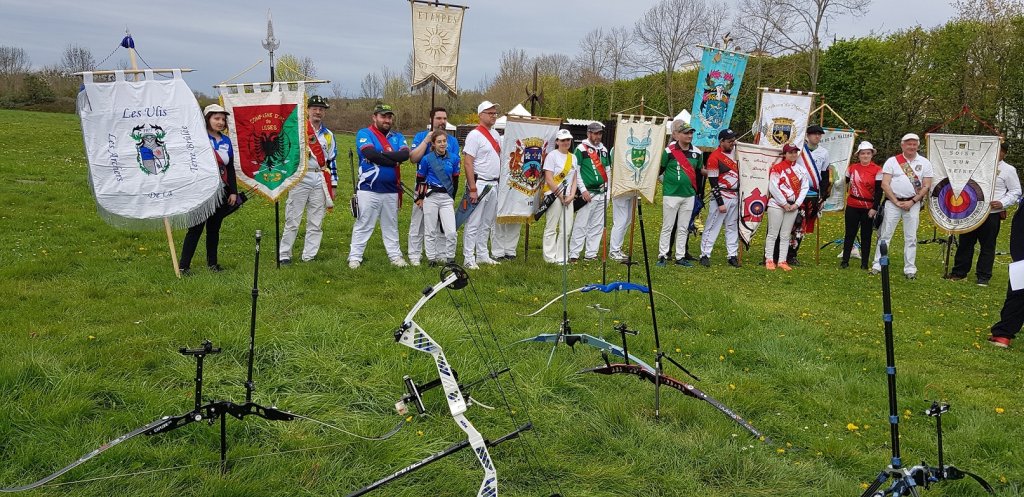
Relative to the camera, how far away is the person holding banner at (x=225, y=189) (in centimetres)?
799

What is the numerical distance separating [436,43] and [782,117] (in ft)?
18.0

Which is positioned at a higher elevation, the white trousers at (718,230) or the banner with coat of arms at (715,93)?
the banner with coat of arms at (715,93)

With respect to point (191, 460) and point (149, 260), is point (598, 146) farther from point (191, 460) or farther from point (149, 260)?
point (191, 460)

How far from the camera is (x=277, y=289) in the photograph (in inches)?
289

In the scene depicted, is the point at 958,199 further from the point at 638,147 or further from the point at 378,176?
the point at 378,176

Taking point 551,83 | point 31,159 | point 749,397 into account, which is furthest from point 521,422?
point 551,83

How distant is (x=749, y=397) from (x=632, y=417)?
106cm

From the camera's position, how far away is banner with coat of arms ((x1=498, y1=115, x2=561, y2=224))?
9.38 m

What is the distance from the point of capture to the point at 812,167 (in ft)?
34.7

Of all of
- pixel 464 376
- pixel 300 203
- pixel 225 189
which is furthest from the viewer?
pixel 300 203

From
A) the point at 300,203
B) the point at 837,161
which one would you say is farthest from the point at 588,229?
the point at 837,161

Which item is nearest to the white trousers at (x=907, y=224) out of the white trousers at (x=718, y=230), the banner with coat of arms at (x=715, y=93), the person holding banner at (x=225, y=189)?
the white trousers at (x=718, y=230)

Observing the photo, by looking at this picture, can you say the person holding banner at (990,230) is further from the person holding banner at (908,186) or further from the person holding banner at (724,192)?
the person holding banner at (724,192)

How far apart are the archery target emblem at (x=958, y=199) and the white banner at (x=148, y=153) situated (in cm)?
934
